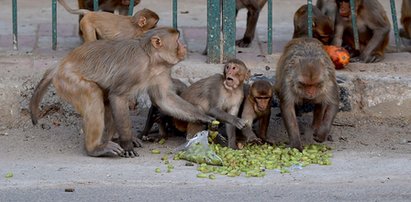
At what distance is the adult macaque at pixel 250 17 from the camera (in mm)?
9992

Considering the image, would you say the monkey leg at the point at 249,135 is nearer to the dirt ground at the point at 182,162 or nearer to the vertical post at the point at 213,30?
the dirt ground at the point at 182,162

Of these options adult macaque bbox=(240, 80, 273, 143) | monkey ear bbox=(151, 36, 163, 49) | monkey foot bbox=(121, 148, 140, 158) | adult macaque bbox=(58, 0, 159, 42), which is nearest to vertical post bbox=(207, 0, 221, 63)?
adult macaque bbox=(58, 0, 159, 42)

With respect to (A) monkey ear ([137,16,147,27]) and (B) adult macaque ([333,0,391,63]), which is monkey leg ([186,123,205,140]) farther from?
(B) adult macaque ([333,0,391,63])

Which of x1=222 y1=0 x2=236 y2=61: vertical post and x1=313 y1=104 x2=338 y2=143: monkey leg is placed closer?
x1=313 y1=104 x2=338 y2=143: monkey leg

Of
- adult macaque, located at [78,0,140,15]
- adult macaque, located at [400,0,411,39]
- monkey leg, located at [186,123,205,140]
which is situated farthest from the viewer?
adult macaque, located at [400,0,411,39]

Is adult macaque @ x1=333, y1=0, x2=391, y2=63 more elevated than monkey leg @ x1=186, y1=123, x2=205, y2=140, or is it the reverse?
adult macaque @ x1=333, y1=0, x2=391, y2=63

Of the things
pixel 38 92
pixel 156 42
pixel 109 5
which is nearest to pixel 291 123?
pixel 156 42

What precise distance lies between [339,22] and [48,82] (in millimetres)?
3047

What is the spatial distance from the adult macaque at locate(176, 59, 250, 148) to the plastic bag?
0.98 ft

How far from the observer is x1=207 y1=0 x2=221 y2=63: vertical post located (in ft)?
29.4

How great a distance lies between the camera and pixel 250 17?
10164 millimetres

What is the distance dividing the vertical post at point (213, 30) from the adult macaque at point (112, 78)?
1.25 metres

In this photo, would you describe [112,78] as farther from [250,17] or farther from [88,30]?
[250,17]

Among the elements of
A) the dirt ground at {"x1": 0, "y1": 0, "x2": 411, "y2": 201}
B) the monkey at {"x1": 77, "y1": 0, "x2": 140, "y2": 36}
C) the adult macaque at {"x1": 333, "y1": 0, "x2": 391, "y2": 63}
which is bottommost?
the dirt ground at {"x1": 0, "y1": 0, "x2": 411, "y2": 201}
